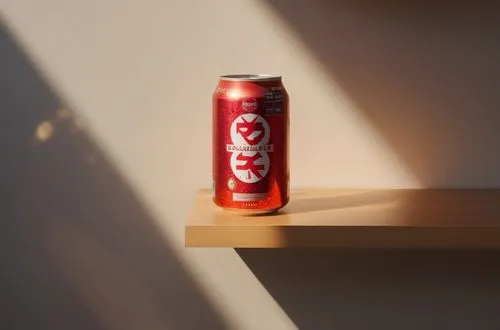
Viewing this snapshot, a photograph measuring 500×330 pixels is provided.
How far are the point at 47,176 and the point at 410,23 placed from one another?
2.22 feet

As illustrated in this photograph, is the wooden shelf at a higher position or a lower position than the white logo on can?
lower

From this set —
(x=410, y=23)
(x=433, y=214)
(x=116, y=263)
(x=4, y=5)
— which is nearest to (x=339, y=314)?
(x=433, y=214)

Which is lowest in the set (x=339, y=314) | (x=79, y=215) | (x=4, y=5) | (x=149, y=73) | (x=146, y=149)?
(x=339, y=314)

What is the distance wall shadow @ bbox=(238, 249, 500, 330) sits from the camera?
1.51 meters

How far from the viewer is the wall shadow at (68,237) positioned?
148 centimetres

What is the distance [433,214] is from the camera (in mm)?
1316

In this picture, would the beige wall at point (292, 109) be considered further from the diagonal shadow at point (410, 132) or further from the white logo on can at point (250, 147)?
the white logo on can at point (250, 147)

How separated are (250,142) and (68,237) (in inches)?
16.7

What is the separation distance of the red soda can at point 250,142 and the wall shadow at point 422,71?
21 cm

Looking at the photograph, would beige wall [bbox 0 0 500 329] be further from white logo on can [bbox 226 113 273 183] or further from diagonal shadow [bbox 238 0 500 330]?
white logo on can [bbox 226 113 273 183]

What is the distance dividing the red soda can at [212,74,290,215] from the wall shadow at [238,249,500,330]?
239 millimetres

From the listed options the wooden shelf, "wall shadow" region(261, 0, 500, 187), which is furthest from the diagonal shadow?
the wooden shelf

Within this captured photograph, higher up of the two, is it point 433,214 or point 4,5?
point 4,5

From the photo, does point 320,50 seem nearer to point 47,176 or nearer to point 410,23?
point 410,23
